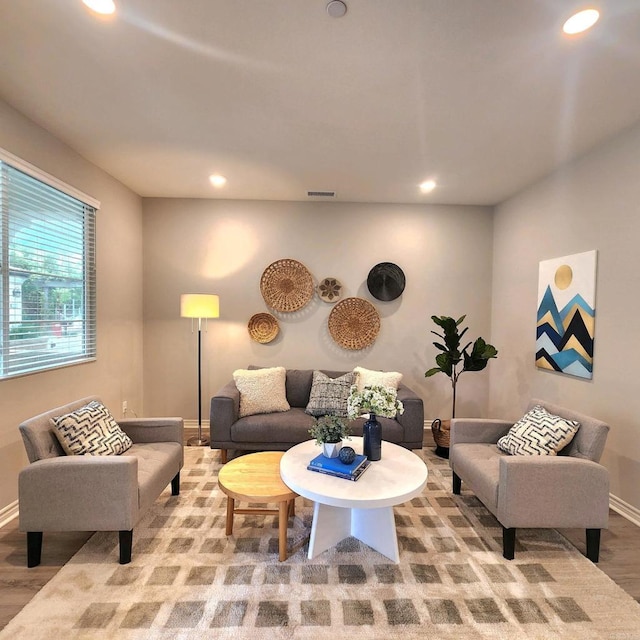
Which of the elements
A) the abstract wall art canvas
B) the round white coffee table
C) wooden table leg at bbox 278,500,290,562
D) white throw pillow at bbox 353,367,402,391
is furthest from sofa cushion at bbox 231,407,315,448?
the abstract wall art canvas

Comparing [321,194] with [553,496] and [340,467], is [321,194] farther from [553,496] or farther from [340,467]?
[553,496]

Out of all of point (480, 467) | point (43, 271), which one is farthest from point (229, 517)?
point (43, 271)

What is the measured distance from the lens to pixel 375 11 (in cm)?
157

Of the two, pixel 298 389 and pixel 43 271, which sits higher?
pixel 43 271

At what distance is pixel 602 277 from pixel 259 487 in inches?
116

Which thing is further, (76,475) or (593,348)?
(593,348)

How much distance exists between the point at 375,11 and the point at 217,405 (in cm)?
296

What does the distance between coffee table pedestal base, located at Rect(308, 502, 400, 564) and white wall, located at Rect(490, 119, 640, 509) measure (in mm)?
1842

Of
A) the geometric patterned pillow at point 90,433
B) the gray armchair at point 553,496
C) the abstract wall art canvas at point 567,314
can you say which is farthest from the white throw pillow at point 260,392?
the abstract wall art canvas at point 567,314

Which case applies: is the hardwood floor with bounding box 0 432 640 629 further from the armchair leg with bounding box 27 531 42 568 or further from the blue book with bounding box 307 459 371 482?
the blue book with bounding box 307 459 371 482

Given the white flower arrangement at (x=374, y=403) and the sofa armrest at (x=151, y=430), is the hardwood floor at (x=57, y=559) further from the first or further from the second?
the white flower arrangement at (x=374, y=403)

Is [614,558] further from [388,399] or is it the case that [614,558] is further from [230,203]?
[230,203]

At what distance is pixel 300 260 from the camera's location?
4.30 metres

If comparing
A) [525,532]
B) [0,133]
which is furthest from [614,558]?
[0,133]
